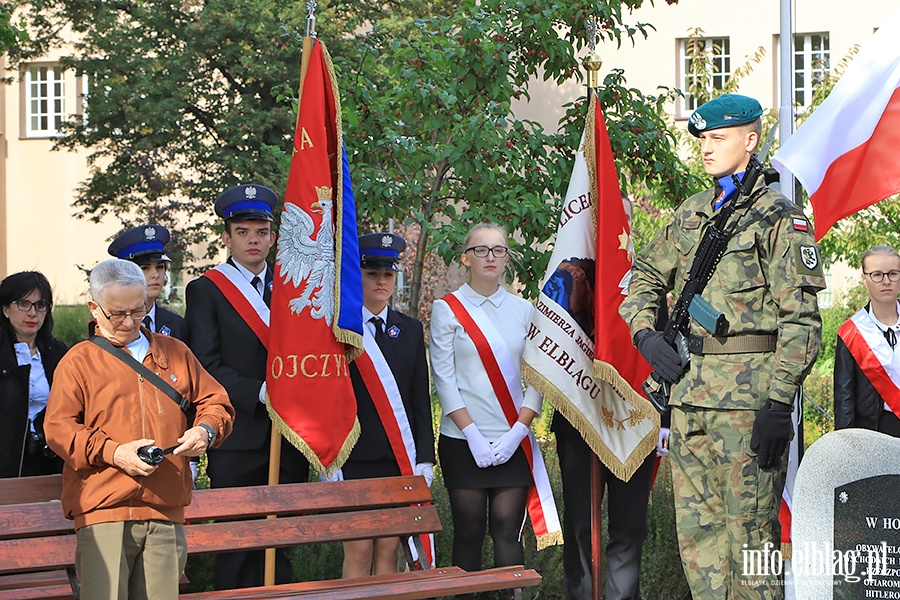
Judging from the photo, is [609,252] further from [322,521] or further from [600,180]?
[322,521]

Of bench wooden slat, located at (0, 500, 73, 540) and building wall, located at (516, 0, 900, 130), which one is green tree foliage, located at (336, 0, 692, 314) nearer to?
bench wooden slat, located at (0, 500, 73, 540)

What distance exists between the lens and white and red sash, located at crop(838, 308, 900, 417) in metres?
6.52

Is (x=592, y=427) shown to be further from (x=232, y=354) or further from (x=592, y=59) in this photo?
(x=592, y=59)

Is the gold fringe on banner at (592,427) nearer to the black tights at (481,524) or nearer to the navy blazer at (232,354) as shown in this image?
the black tights at (481,524)

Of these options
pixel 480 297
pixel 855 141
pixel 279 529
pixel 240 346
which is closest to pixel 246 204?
pixel 240 346

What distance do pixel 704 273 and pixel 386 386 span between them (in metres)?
2.08

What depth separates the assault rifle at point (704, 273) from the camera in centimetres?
438

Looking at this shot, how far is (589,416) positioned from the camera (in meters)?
5.93

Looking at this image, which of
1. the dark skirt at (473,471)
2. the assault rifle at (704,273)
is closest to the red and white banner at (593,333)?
the dark skirt at (473,471)

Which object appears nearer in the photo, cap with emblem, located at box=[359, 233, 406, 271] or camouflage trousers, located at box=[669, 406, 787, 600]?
camouflage trousers, located at box=[669, 406, 787, 600]

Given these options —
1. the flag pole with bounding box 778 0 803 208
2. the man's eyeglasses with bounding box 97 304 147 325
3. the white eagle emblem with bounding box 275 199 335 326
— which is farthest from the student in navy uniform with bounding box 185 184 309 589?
the flag pole with bounding box 778 0 803 208

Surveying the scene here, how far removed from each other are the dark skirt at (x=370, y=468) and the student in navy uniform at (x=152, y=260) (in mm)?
1061

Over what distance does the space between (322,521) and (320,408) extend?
1.70 ft

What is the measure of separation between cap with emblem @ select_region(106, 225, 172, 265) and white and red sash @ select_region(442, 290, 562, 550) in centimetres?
148
